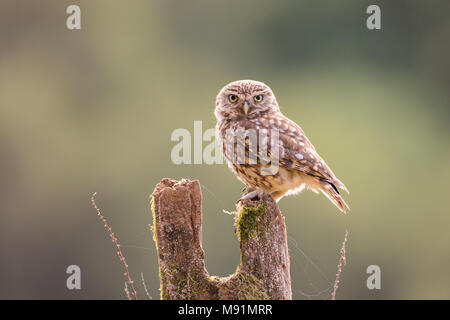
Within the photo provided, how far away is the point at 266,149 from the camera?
20.9ft

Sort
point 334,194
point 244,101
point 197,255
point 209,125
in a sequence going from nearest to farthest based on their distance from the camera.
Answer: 1. point 197,255
2. point 334,194
3. point 244,101
4. point 209,125

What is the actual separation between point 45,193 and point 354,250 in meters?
10.3

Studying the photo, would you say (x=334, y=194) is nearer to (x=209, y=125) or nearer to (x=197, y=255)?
(x=197, y=255)

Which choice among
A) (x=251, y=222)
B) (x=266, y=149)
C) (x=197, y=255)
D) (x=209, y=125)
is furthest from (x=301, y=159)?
(x=209, y=125)

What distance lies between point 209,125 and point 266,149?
49.4ft

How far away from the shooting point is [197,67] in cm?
2917

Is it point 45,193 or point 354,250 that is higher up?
point 45,193

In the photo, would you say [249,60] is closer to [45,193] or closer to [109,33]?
[109,33]

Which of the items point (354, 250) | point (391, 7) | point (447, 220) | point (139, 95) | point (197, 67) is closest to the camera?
point (354, 250)

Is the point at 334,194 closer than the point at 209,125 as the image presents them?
Yes

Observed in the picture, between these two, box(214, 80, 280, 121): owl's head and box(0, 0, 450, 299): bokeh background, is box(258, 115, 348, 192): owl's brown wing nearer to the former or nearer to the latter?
box(214, 80, 280, 121): owl's head

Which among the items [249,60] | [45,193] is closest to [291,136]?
[45,193]

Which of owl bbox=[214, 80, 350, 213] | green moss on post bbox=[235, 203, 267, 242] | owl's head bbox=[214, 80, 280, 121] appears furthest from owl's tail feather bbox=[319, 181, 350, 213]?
green moss on post bbox=[235, 203, 267, 242]

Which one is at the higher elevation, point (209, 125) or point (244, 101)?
point (244, 101)
